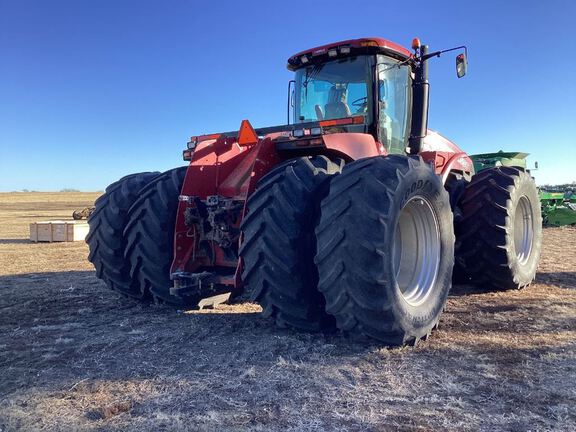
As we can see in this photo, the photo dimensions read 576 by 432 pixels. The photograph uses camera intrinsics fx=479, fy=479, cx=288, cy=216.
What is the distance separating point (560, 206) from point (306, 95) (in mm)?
12579

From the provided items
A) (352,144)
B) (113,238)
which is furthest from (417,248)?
(113,238)

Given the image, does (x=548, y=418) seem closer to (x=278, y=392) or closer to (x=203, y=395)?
(x=278, y=392)

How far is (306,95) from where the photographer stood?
594 cm

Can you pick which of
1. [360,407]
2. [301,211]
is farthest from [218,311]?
[360,407]

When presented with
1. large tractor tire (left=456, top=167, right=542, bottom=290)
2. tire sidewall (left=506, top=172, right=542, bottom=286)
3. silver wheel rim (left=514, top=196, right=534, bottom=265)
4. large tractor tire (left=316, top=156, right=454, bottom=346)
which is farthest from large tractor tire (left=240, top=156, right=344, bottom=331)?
silver wheel rim (left=514, top=196, right=534, bottom=265)

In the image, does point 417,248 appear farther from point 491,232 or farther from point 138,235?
point 138,235

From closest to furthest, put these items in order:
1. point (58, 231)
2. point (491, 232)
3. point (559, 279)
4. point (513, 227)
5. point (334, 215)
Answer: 1. point (334, 215)
2. point (491, 232)
3. point (513, 227)
4. point (559, 279)
5. point (58, 231)

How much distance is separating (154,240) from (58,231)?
972 cm

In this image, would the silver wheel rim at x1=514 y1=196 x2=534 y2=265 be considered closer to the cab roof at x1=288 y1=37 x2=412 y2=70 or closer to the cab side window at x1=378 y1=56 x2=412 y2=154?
the cab side window at x1=378 y1=56 x2=412 y2=154

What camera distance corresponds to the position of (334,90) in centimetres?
562

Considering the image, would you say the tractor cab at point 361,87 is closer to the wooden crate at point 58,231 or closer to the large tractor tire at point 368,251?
the large tractor tire at point 368,251

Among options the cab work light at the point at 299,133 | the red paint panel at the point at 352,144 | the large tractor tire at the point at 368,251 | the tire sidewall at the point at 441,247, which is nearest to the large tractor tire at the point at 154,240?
the cab work light at the point at 299,133

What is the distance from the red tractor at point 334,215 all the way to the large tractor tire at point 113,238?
0.01m

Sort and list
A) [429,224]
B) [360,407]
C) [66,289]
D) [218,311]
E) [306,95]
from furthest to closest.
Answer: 1. [66,289]
2. [306,95]
3. [218,311]
4. [429,224]
5. [360,407]
